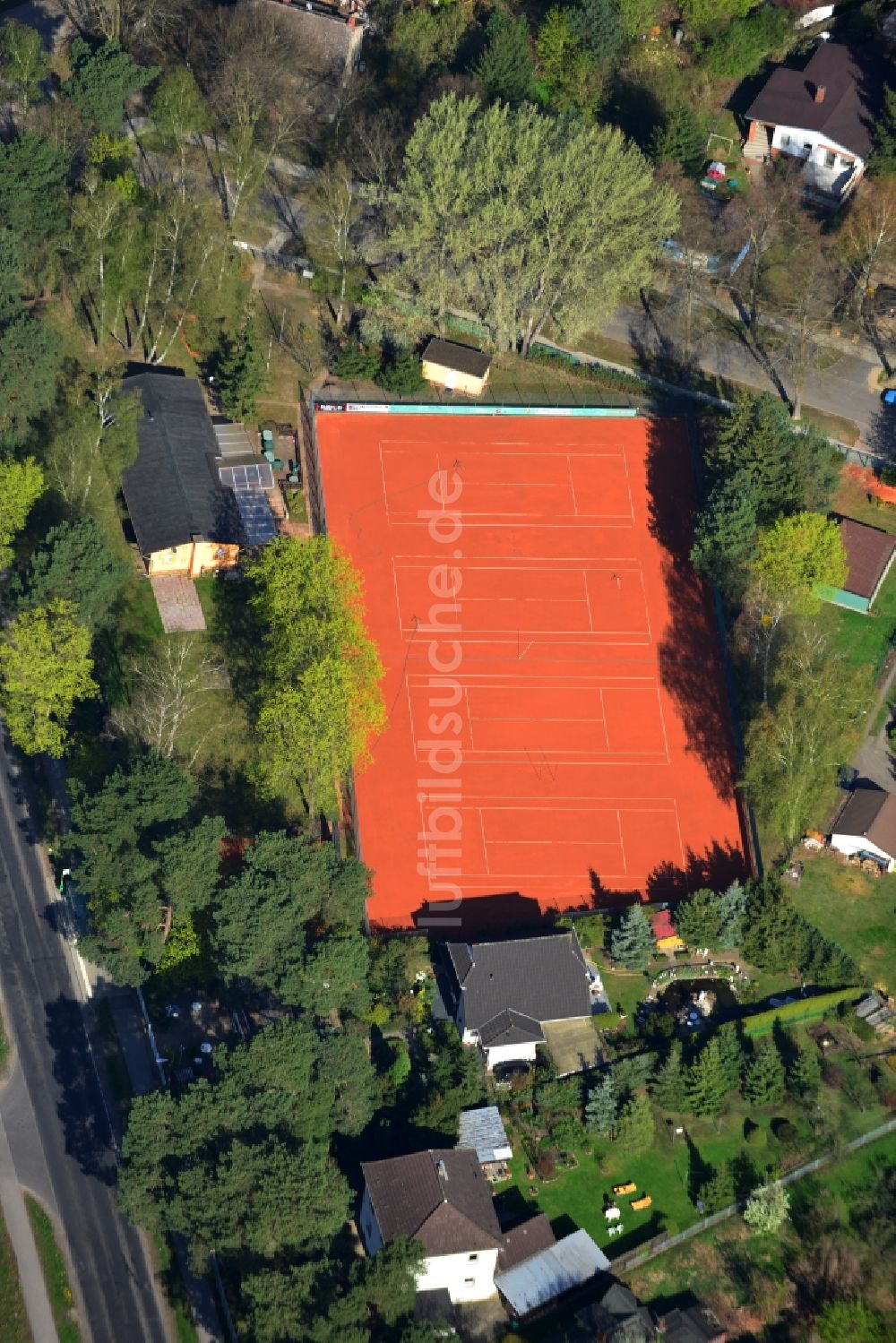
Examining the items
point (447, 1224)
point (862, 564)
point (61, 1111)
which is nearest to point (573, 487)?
point (862, 564)

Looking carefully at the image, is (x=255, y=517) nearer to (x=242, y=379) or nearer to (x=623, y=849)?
(x=242, y=379)

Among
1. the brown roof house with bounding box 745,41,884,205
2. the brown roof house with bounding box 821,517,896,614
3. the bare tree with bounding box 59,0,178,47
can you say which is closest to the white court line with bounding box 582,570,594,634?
the brown roof house with bounding box 821,517,896,614

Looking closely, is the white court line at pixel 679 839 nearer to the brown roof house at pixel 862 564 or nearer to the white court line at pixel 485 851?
the white court line at pixel 485 851

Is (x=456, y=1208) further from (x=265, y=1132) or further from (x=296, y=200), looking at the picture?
(x=296, y=200)

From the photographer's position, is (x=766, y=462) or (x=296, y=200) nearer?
(x=766, y=462)

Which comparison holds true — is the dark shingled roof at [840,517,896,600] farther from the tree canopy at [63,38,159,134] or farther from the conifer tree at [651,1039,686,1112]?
the tree canopy at [63,38,159,134]

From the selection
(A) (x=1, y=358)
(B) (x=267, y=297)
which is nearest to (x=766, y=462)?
(B) (x=267, y=297)
